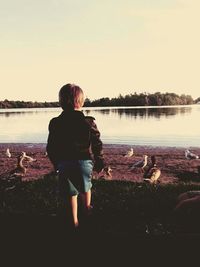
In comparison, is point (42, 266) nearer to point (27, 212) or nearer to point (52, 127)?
point (52, 127)

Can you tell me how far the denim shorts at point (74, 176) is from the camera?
6.41m

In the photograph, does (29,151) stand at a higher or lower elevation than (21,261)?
lower

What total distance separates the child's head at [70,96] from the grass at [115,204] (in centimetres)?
195

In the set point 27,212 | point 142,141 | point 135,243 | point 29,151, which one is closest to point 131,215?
point 27,212

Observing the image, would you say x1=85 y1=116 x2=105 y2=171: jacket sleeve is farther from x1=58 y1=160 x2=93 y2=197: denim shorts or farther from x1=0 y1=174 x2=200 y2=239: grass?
x1=0 y1=174 x2=200 y2=239: grass

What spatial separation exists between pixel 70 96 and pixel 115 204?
11.1 feet

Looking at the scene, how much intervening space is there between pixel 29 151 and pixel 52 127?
27523mm

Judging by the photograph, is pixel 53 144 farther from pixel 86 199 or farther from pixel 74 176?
pixel 86 199

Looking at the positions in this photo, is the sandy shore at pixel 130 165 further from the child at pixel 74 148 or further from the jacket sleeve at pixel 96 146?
the child at pixel 74 148

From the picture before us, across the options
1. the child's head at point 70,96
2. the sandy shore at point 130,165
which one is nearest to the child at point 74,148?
the child's head at point 70,96

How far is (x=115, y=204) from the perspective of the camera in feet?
29.1

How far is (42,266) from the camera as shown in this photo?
17.5ft

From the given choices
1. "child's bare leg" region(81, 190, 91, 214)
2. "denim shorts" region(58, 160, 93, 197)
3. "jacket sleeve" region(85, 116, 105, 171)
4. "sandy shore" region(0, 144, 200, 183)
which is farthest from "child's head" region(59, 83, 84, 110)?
"sandy shore" region(0, 144, 200, 183)

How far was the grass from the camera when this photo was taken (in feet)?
23.9
